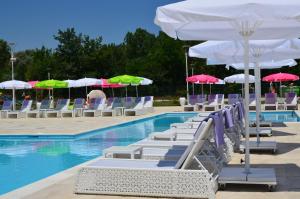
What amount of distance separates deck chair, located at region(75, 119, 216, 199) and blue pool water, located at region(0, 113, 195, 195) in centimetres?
236

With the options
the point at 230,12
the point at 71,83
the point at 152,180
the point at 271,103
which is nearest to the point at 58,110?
the point at 71,83

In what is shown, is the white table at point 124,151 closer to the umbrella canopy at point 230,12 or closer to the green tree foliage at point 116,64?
the umbrella canopy at point 230,12

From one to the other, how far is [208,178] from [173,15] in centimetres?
188

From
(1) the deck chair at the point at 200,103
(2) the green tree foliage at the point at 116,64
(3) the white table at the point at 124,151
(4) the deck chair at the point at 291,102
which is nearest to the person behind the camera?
(3) the white table at the point at 124,151

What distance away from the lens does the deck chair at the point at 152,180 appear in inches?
192

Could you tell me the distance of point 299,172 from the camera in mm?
6098

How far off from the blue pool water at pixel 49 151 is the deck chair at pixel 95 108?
211 inches

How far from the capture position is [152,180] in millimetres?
5070

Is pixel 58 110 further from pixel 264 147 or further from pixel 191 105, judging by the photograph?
pixel 264 147

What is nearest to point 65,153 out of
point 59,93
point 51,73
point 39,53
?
point 59,93

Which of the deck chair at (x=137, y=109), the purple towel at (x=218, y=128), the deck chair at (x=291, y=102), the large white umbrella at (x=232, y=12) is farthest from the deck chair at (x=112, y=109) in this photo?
the purple towel at (x=218, y=128)

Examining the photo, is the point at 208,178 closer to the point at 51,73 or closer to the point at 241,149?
the point at 241,149

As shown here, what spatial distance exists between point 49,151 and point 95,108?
36.9 feet

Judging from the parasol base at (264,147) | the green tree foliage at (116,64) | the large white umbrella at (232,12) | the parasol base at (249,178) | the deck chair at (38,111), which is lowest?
the parasol base at (249,178)
